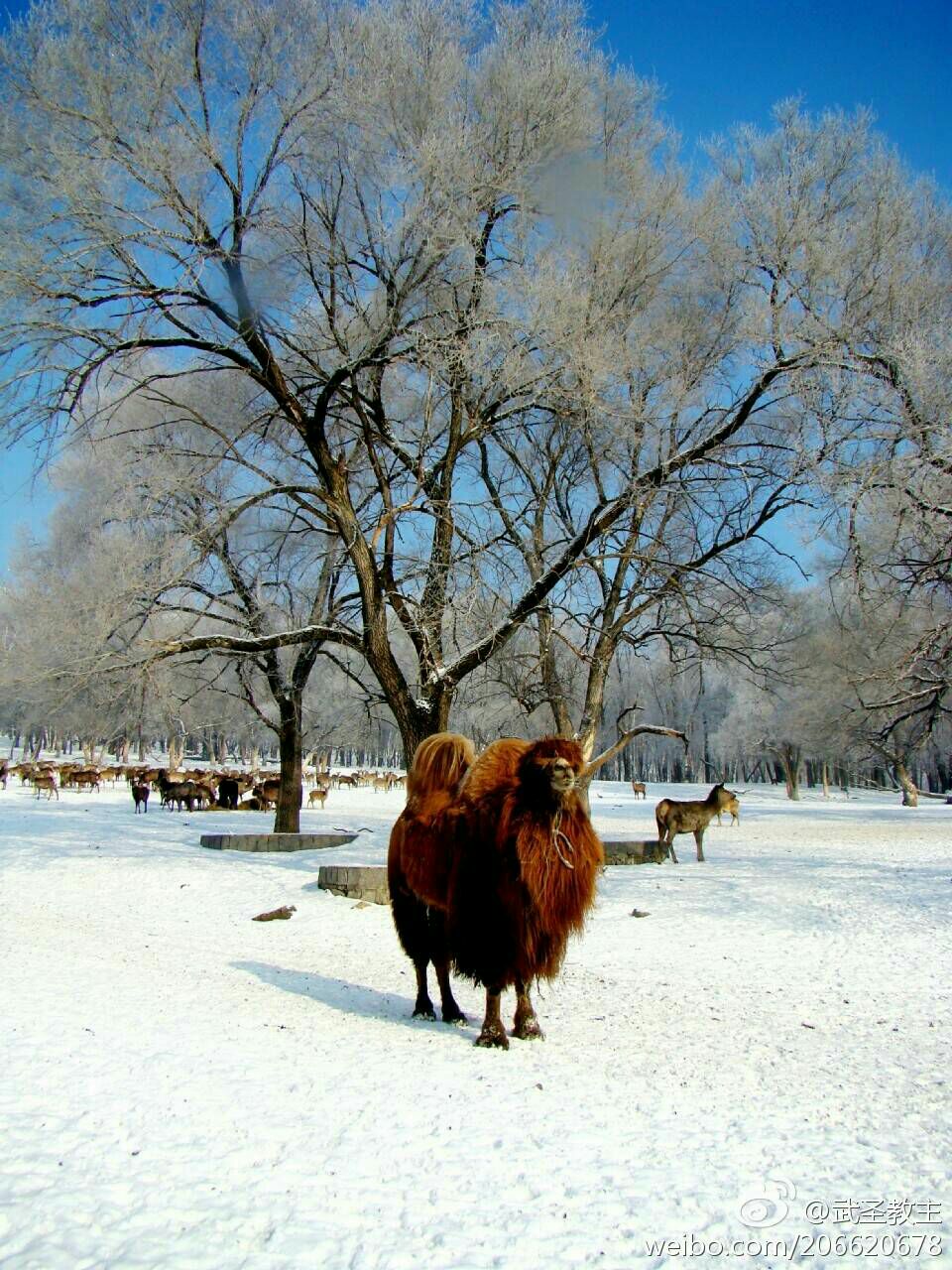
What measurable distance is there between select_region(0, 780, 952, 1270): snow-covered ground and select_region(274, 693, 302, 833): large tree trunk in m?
8.72

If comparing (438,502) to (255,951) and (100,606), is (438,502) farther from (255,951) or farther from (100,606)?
(255,951)

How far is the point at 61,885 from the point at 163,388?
8.93 m

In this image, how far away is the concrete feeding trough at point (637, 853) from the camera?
1603 cm

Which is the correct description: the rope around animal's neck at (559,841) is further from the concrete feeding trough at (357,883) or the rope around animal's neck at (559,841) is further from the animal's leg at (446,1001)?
the concrete feeding trough at (357,883)

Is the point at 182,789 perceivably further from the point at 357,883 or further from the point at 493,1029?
the point at 493,1029

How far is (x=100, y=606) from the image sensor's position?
1090 centimetres

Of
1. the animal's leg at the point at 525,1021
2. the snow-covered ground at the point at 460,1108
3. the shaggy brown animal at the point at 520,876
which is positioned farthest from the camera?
the animal's leg at the point at 525,1021

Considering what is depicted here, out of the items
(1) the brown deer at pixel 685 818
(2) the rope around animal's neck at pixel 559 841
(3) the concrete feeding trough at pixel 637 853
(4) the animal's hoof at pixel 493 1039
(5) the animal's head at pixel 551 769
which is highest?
(5) the animal's head at pixel 551 769

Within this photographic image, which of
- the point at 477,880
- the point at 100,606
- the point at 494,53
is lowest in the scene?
the point at 477,880

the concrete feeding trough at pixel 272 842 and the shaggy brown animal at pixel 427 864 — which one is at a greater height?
the shaggy brown animal at pixel 427 864

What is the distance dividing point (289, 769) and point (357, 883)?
6938 mm

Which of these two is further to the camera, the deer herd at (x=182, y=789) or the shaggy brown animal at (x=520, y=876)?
the deer herd at (x=182, y=789)

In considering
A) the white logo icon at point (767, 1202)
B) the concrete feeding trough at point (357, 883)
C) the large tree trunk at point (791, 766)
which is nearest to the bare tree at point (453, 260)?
the concrete feeding trough at point (357, 883)

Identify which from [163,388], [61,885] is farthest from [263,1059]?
[163,388]
